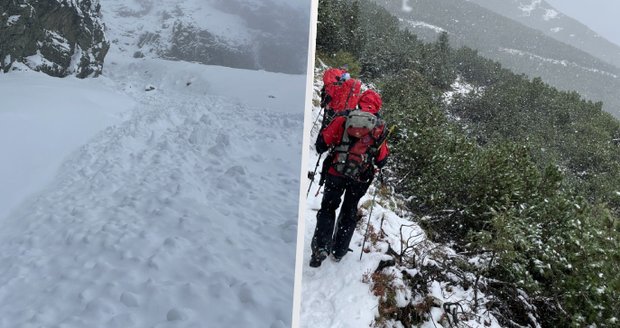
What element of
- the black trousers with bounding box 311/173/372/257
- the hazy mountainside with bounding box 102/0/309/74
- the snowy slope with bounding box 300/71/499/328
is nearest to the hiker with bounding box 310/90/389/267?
the black trousers with bounding box 311/173/372/257

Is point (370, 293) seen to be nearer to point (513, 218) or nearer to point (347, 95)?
point (513, 218)

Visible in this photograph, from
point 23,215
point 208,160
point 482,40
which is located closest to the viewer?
point 23,215

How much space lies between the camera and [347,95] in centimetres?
575

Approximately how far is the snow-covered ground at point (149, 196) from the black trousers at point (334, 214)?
6.91 ft

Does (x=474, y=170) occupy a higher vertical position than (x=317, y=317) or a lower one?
lower

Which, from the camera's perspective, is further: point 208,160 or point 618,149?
point 618,149

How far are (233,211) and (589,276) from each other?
4.79 m

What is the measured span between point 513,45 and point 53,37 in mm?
194105

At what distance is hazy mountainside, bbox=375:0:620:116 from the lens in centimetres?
14388

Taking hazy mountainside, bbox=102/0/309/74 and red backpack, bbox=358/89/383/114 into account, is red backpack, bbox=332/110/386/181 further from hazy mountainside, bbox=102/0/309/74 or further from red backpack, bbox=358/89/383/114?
hazy mountainside, bbox=102/0/309/74

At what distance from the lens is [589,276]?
448 centimetres

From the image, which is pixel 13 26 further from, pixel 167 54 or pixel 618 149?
pixel 618 149

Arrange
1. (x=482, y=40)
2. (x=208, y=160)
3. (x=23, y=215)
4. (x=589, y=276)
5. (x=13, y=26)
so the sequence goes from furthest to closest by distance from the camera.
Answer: (x=482, y=40)
(x=589, y=276)
(x=208, y=160)
(x=13, y=26)
(x=23, y=215)

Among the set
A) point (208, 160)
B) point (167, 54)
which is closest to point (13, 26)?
point (167, 54)
